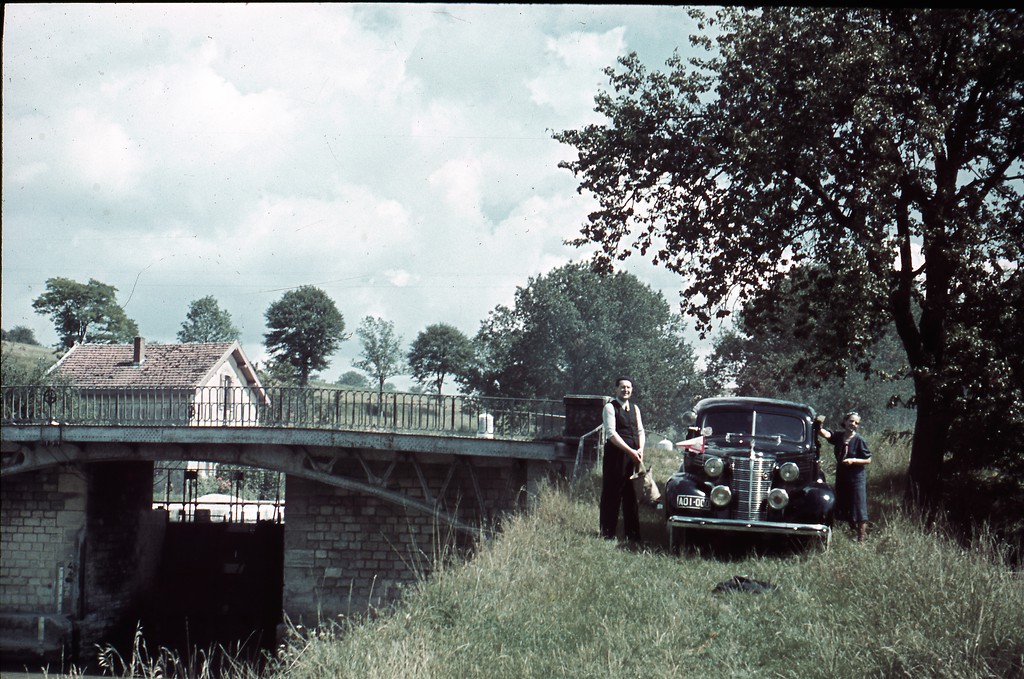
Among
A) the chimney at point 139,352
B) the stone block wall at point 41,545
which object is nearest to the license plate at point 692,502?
the stone block wall at point 41,545

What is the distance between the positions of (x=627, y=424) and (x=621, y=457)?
0.39m

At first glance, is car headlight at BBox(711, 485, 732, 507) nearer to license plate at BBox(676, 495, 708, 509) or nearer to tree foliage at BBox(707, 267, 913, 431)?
license plate at BBox(676, 495, 708, 509)

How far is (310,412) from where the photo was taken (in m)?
25.3

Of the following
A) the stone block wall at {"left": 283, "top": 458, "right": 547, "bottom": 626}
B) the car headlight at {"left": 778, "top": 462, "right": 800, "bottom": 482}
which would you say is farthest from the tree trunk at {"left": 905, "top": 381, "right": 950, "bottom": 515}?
the stone block wall at {"left": 283, "top": 458, "right": 547, "bottom": 626}

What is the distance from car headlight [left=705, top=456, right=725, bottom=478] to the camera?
441 inches

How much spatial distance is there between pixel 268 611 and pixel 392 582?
700 centimetres

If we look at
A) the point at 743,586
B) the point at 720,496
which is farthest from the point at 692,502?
the point at 743,586

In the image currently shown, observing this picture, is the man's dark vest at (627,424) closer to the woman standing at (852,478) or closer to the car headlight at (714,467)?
the car headlight at (714,467)

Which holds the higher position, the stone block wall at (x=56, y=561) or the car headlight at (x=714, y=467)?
the car headlight at (x=714, y=467)

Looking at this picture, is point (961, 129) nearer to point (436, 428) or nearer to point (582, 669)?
point (582, 669)

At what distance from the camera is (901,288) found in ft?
49.5

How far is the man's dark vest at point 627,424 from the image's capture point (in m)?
10.9

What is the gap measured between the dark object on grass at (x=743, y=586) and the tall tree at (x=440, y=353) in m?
65.2

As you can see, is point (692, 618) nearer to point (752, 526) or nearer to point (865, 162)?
point (752, 526)
